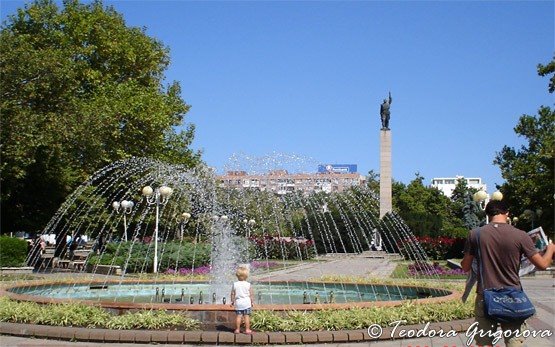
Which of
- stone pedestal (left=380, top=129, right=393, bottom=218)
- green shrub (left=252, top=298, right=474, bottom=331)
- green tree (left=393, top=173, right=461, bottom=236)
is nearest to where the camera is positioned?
green shrub (left=252, top=298, right=474, bottom=331)

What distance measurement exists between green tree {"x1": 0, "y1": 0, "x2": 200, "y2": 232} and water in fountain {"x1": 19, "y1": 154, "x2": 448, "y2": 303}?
1.16 metres

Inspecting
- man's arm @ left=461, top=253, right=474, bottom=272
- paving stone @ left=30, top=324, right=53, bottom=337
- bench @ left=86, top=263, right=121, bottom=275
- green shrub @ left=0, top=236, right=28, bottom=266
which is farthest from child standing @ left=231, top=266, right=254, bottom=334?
green shrub @ left=0, top=236, right=28, bottom=266

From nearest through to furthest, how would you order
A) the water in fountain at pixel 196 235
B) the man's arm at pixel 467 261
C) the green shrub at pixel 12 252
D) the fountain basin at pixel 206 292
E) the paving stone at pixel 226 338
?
the man's arm at pixel 467 261
the paving stone at pixel 226 338
the fountain basin at pixel 206 292
the water in fountain at pixel 196 235
the green shrub at pixel 12 252

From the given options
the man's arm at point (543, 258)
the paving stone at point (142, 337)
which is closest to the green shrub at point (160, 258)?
the paving stone at point (142, 337)

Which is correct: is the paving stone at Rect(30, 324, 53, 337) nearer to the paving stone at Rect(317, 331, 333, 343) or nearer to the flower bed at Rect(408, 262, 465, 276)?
the paving stone at Rect(317, 331, 333, 343)

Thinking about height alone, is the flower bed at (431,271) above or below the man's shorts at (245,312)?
above

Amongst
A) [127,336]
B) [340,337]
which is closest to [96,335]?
[127,336]

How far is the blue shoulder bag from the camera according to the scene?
5.54 metres

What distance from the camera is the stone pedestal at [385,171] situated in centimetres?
4650

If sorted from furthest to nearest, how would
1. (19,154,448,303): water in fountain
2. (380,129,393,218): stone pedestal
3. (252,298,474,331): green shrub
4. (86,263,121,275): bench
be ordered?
(380,129,393,218): stone pedestal
(86,263,121,275): bench
(19,154,448,303): water in fountain
(252,298,474,331): green shrub

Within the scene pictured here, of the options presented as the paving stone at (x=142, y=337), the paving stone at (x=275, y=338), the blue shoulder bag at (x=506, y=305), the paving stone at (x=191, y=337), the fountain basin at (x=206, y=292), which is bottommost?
the paving stone at (x=142, y=337)

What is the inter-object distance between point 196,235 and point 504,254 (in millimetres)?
33654

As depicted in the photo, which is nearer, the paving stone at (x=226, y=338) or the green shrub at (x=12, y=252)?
the paving stone at (x=226, y=338)

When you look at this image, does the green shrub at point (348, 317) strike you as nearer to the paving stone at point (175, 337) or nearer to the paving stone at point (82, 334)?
the paving stone at point (175, 337)
